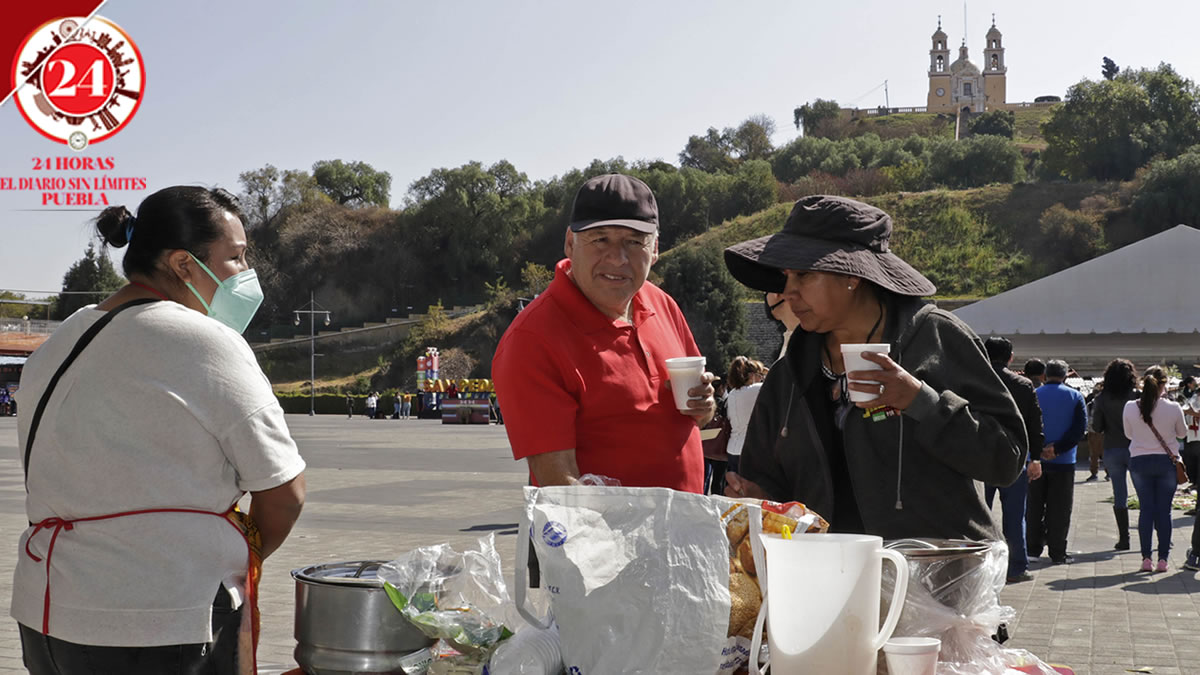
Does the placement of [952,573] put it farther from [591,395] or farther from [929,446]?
[591,395]

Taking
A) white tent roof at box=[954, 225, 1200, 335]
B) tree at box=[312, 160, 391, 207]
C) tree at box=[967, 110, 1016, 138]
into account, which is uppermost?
tree at box=[967, 110, 1016, 138]

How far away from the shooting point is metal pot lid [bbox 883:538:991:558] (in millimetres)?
1838

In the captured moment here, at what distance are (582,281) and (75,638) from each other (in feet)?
4.59

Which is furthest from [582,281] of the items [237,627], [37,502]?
[37,502]

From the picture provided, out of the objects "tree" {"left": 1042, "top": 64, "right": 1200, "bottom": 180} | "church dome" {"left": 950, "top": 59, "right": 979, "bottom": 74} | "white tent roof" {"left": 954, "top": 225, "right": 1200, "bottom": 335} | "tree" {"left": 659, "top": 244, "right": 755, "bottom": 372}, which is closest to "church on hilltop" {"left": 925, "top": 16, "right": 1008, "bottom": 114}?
"church dome" {"left": 950, "top": 59, "right": 979, "bottom": 74}

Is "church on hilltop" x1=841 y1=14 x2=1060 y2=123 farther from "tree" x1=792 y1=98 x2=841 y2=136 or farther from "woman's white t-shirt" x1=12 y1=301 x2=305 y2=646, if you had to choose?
"woman's white t-shirt" x1=12 y1=301 x2=305 y2=646

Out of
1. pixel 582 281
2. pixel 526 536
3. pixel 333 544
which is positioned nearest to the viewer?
pixel 526 536

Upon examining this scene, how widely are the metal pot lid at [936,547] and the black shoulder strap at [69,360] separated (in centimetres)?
158

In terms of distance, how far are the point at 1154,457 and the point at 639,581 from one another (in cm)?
980

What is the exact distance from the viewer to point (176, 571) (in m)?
2.27

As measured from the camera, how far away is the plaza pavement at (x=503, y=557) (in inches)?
266

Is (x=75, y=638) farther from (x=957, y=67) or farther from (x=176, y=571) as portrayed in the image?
(x=957, y=67)

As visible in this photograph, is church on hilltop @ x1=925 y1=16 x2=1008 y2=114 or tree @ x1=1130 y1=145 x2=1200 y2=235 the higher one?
church on hilltop @ x1=925 y1=16 x2=1008 y2=114

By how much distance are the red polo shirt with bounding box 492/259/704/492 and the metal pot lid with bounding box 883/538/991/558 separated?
0.88 metres
